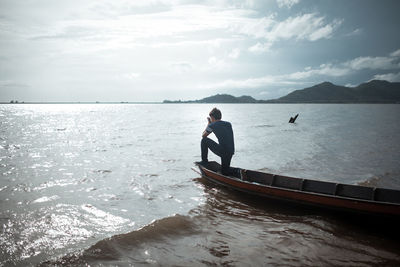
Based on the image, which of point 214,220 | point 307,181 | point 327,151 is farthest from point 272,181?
point 327,151

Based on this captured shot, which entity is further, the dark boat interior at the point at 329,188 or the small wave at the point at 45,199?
the small wave at the point at 45,199

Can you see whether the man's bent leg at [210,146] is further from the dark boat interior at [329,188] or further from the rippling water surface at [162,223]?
the rippling water surface at [162,223]

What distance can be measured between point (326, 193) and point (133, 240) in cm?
724

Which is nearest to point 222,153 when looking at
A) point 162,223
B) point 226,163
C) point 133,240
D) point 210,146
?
point 226,163

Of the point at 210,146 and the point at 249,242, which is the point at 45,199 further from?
the point at 249,242

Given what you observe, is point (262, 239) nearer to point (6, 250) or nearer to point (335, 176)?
point (6, 250)

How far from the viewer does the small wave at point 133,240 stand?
20.7ft

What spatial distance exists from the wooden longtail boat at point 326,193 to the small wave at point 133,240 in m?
3.15

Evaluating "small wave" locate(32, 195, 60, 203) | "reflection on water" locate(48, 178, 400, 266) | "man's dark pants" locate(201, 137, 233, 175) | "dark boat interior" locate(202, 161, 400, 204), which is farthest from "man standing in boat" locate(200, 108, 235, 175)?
"small wave" locate(32, 195, 60, 203)

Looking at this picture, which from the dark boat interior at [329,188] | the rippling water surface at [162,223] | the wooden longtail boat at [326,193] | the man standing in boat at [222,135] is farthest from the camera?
the man standing in boat at [222,135]

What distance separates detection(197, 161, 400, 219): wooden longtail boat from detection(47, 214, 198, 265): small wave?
3.15m

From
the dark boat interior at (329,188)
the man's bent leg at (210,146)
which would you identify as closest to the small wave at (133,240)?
the man's bent leg at (210,146)

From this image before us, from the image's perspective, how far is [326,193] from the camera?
9469 millimetres

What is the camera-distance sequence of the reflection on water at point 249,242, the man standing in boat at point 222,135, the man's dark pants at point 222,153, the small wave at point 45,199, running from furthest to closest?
the man's dark pants at point 222,153 < the man standing in boat at point 222,135 < the small wave at point 45,199 < the reflection on water at point 249,242
